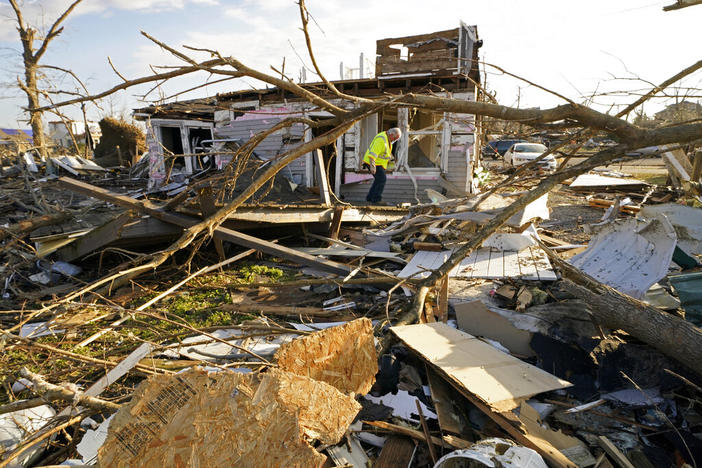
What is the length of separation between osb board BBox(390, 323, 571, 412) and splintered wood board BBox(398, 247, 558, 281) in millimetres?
1226

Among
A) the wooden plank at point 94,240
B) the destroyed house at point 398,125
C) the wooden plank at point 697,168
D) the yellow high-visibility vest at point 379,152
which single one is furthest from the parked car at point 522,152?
the wooden plank at point 94,240

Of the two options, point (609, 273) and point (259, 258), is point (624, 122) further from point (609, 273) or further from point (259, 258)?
point (259, 258)

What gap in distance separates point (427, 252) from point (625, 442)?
3.69 meters

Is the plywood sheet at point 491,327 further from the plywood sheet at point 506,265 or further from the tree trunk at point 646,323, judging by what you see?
the plywood sheet at point 506,265

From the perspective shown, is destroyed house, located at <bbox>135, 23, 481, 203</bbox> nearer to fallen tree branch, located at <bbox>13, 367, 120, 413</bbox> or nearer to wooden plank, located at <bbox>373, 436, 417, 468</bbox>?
fallen tree branch, located at <bbox>13, 367, 120, 413</bbox>

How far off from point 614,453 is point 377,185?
7943 mm

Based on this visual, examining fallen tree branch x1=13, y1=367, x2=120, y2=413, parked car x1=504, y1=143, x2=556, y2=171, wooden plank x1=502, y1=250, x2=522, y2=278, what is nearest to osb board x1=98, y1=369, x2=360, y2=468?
fallen tree branch x1=13, y1=367, x2=120, y2=413

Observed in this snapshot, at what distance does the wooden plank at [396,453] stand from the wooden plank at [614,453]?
3.67 feet

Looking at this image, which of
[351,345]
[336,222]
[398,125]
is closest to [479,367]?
[351,345]

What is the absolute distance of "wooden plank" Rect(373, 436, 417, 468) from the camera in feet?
7.40

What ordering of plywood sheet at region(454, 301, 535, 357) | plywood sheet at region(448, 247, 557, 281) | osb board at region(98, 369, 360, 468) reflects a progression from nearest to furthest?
osb board at region(98, 369, 360, 468) → plywood sheet at region(454, 301, 535, 357) → plywood sheet at region(448, 247, 557, 281)

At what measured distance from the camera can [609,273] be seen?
14.9 feet

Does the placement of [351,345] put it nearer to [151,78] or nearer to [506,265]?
[151,78]

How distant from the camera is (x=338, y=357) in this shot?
102 inches
